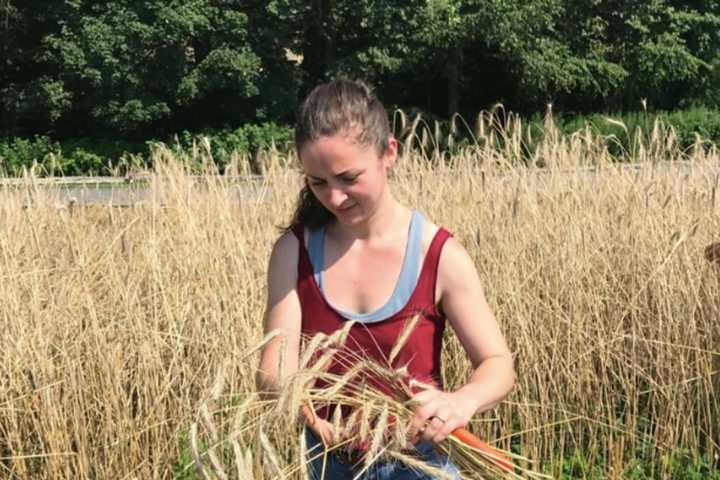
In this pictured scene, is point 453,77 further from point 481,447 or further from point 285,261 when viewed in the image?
point 481,447

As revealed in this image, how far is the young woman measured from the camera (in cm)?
137

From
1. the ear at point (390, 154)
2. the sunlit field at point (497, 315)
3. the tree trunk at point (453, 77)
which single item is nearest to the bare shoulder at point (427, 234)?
the ear at point (390, 154)

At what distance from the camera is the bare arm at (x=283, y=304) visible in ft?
4.55

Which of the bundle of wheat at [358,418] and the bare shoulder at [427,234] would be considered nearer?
the bundle of wheat at [358,418]

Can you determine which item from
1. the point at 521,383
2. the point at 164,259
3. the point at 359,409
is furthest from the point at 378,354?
the point at 164,259

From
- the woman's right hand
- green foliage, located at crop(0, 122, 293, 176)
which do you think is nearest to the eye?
the woman's right hand

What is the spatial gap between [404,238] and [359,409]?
0.41m

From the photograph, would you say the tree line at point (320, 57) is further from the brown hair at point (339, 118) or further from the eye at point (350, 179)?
the eye at point (350, 179)

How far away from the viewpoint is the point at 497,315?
3.00 meters

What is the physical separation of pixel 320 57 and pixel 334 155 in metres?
17.5

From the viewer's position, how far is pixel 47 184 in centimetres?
435

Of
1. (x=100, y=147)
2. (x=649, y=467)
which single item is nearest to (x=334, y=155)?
(x=649, y=467)

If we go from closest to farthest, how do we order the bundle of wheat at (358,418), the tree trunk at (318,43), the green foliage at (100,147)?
the bundle of wheat at (358,418), the green foliage at (100,147), the tree trunk at (318,43)

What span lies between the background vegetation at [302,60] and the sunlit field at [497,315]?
12.5 meters
